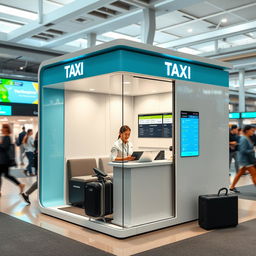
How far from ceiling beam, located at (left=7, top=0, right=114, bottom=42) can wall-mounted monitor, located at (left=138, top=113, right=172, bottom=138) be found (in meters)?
2.29

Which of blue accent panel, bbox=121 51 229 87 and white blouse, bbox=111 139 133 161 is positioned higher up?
blue accent panel, bbox=121 51 229 87

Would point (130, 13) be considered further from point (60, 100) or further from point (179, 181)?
point (179, 181)

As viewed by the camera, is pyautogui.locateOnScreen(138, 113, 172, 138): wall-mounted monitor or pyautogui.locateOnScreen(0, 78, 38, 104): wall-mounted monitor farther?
pyautogui.locateOnScreen(0, 78, 38, 104): wall-mounted monitor

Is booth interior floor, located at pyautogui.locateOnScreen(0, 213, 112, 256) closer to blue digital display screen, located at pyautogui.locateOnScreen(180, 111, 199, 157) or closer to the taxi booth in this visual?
the taxi booth

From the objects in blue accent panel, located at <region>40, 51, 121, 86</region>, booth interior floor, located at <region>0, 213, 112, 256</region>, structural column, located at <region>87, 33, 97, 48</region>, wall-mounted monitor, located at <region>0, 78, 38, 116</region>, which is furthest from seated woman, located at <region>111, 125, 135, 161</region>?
wall-mounted monitor, located at <region>0, 78, 38, 116</region>

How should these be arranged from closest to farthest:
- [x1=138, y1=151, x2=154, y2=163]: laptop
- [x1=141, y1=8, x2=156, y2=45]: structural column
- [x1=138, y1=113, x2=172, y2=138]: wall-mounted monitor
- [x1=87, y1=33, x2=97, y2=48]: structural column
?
1. [x1=138, y1=151, x2=154, y2=163]: laptop
2. [x1=138, y1=113, x2=172, y2=138]: wall-mounted monitor
3. [x1=141, y1=8, x2=156, y2=45]: structural column
4. [x1=87, y1=33, x2=97, y2=48]: structural column

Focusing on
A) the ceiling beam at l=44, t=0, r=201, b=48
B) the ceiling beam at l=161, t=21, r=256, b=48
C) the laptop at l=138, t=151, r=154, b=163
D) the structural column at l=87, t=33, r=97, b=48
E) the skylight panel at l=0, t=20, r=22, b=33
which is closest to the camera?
the laptop at l=138, t=151, r=154, b=163

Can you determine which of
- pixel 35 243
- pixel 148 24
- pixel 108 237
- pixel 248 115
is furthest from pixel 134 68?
pixel 248 115

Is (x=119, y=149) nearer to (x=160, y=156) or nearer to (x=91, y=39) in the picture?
(x=160, y=156)

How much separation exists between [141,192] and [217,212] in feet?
3.45

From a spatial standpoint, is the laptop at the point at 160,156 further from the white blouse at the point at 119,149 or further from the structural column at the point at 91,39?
the structural column at the point at 91,39

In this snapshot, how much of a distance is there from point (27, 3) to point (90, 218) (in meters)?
5.39

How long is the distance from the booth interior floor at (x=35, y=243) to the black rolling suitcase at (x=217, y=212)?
1585 mm

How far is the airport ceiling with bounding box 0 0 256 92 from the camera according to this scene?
7477 mm
